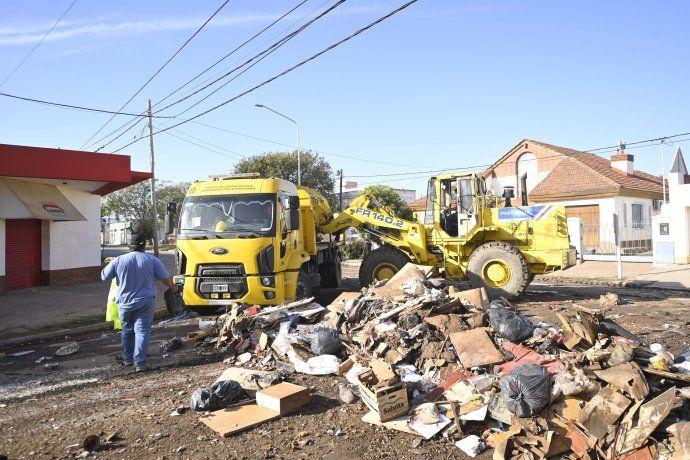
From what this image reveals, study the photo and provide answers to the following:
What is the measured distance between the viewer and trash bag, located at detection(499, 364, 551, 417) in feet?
14.3

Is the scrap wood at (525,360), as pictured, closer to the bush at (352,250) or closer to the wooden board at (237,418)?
the wooden board at (237,418)

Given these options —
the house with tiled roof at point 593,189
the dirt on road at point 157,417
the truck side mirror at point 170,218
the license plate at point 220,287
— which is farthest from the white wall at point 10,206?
the house with tiled roof at point 593,189

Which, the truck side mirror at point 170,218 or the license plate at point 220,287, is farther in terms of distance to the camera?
the truck side mirror at point 170,218

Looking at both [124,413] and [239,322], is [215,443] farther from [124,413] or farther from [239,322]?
[239,322]

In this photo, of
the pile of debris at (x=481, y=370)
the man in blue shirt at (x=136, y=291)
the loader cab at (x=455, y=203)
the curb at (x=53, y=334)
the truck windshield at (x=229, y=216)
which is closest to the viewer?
the pile of debris at (x=481, y=370)

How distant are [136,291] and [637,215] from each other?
25875mm

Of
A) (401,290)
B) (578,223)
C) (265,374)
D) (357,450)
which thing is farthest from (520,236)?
(357,450)

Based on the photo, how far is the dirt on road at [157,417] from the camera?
4.20m

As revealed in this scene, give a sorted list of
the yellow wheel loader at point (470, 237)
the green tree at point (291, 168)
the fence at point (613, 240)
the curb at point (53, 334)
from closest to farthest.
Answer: the curb at point (53, 334) → the yellow wheel loader at point (470, 237) → the fence at point (613, 240) → the green tree at point (291, 168)

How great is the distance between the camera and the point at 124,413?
5031 mm

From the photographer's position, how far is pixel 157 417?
4887 millimetres

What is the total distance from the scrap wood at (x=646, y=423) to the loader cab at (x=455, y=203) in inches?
292

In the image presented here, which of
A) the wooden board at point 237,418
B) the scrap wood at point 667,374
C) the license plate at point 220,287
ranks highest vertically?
the license plate at point 220,287

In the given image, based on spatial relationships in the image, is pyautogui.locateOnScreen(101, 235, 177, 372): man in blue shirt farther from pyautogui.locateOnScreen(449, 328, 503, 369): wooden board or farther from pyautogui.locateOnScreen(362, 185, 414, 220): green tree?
pyautogui.locateOnScreen(362, 185, 414, 220): green tree
